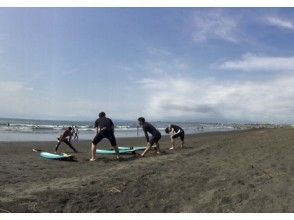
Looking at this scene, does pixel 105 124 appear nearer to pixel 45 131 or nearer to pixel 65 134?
pixel 65 134

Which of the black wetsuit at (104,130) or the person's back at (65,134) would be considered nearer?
the black wetsuit at (104,130)

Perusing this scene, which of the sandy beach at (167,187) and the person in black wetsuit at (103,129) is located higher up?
the person in black wetsuit at (103,129)

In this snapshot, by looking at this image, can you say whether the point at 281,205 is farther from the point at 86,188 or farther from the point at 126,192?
the point at 86,188

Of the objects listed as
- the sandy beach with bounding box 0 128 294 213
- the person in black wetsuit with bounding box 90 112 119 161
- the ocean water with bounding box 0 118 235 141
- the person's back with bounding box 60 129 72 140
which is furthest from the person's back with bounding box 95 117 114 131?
the ocean water with bounding box 0 118 235 141

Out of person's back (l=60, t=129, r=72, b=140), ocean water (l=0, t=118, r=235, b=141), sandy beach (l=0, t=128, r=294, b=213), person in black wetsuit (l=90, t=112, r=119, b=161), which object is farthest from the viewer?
ocean water (l=0, t=118, r=235, b=141)

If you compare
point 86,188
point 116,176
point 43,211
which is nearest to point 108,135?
point 116,176

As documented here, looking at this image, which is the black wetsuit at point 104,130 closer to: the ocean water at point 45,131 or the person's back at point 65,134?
the person's back at point 65,134

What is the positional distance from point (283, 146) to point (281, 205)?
6.95 meters

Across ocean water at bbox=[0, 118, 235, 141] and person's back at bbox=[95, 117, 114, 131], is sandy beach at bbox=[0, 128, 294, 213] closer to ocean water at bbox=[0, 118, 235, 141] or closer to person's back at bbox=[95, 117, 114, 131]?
person's back at bbox=[95, 117, 114, 131]

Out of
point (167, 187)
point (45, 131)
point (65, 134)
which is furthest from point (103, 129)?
point (45, 131)

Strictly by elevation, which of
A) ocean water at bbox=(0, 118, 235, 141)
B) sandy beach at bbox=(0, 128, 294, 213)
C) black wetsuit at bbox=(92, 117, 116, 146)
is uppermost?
black wetsuit at bbox=(92, 117, 116, 146)

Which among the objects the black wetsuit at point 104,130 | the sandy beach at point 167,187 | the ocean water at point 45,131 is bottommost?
the sandy beach at point 167,187

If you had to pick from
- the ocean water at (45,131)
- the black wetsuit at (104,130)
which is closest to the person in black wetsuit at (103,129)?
the black wetsuit at (104,130)

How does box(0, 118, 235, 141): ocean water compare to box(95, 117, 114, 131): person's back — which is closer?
box(95, 117, 114, 131): person's back
